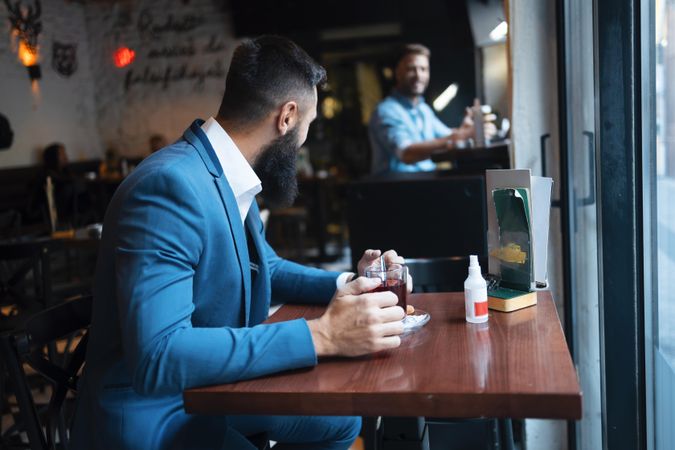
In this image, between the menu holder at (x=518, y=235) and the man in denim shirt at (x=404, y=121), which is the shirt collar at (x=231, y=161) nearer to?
the menu holder at (x=518, y=235)

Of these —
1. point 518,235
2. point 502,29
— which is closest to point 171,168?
point 518,235

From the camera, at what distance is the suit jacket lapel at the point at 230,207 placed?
1426mm

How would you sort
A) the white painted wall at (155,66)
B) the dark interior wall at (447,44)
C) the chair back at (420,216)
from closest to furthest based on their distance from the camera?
the chair back at (420,216) → the dark interior wall at (447,44) → the white painted wall at (155,66)

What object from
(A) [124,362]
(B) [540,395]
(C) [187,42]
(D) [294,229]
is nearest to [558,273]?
(B) [540,395]

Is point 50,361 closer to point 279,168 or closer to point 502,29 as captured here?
point 279,168

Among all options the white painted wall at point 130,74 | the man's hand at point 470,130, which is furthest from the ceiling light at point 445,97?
the man's hand at point 470,130

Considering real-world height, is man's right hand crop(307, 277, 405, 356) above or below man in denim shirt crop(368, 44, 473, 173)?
below

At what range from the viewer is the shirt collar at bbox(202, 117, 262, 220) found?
1535mm

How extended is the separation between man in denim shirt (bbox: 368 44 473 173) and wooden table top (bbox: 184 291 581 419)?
8.69 ft

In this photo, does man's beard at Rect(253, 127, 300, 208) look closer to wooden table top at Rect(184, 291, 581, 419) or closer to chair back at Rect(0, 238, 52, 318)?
wooden table top at Rect(184, 291, 581, 419)

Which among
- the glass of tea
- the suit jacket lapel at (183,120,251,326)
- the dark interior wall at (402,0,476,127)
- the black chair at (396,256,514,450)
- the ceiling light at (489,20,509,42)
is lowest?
the black chair at (396,256,514,450)

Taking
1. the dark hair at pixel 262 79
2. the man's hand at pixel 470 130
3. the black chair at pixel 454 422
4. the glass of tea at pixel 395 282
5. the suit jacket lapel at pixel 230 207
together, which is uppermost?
the dark hair at pixel 262 79

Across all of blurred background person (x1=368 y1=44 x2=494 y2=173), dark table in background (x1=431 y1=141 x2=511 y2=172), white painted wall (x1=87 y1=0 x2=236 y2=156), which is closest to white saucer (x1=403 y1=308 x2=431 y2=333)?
dark table in background (x1=431 y1=141 x2=511 y2=172)

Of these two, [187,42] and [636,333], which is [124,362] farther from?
[187,42]
